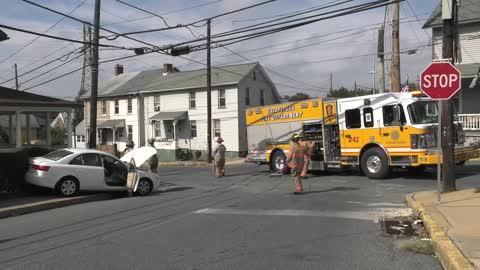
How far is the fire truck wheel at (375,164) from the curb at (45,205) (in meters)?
8.93

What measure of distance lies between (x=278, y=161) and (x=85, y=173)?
31.7ft

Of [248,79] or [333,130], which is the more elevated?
[248,79]

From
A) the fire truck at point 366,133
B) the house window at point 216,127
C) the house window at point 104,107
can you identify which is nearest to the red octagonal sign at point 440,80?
the fire truck at point 366,133

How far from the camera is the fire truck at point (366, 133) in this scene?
16.8m

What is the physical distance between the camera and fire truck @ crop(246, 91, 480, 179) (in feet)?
55.1

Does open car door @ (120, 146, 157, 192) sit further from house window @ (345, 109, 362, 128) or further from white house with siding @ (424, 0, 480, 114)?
white house with siding @ (424, 0, 480, 114)

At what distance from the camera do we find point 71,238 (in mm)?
8672

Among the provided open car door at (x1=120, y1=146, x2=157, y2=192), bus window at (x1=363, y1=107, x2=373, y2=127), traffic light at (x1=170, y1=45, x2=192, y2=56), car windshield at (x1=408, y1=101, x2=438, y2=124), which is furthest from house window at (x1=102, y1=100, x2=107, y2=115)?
car windshield at (x1=408, y1=101, x2=438, y2=124)

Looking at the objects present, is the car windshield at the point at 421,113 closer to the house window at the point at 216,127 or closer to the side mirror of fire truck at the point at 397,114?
the side mirror of fire truck at the point at 397,114

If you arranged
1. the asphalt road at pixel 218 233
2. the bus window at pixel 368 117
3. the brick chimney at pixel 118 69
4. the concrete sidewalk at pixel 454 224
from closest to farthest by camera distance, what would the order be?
the concrete sidewalk at pixel 454 224, the asphalt road at pixel 218 233, the bus window at pixel 368 117, the brick chimney at pixel 118 69

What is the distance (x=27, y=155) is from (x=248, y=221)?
7641 millimetres

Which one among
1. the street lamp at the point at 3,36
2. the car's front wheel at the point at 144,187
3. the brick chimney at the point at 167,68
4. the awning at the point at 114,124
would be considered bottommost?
the car's front wheel at the point at 144,187

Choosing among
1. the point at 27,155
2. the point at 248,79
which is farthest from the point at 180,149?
the point at 27,155

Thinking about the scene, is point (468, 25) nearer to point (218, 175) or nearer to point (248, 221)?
point (218, 175)
